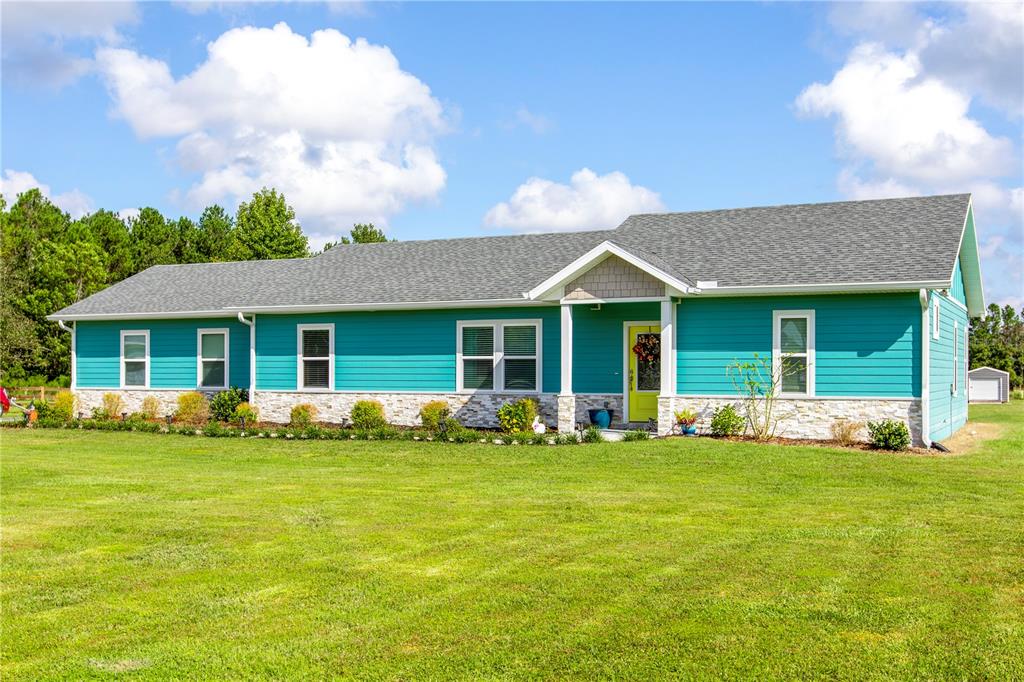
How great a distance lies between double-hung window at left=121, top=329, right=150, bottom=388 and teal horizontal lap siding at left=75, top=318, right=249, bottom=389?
0.14 metres

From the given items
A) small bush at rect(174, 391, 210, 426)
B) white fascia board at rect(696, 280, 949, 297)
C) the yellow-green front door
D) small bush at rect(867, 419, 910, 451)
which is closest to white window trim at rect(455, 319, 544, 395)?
the yellow-green front door

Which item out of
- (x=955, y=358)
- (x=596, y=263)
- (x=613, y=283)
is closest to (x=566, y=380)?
(x=613, y=283)

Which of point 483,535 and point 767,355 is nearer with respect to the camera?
point 483,535

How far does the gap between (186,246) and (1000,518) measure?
52.2m

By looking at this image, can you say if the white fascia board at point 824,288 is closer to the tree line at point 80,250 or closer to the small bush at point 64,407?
the small bush at point 64,407

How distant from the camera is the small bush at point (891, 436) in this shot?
672 inches

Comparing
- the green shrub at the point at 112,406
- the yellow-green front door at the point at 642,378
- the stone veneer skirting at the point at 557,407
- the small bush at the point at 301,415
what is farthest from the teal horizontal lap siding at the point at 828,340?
the green shrub at the point at 112,406

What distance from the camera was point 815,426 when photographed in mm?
18359

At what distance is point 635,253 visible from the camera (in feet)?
62.8

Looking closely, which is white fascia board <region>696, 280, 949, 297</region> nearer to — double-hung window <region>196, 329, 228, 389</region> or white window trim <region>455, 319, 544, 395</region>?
white window trim <region>455, 319, 544, 395</region>

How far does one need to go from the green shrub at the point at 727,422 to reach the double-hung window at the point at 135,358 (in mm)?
15727

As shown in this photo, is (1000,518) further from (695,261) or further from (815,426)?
(695,261)

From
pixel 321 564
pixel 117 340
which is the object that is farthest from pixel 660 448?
pixel 117 340

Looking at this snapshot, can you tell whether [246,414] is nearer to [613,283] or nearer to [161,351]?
[161,351]
